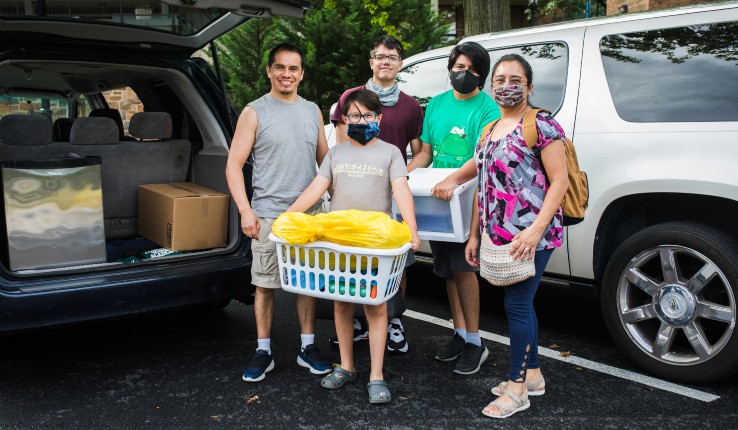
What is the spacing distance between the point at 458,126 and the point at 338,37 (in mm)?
7734

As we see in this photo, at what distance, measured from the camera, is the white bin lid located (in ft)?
11.6

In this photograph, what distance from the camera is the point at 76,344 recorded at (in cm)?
446

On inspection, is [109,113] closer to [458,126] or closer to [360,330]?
[360,330]

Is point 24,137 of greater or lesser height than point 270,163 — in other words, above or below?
above

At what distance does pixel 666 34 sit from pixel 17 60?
3.45m

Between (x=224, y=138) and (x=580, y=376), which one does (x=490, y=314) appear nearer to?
(x=580, y=376)

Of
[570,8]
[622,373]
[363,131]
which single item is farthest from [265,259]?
[570,8]

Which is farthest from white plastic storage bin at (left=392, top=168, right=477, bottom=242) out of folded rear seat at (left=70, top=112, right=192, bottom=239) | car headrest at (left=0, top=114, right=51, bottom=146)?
car headrest at (left=0, top=114, right=51, bottom=146)

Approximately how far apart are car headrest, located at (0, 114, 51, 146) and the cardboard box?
2.31 ft

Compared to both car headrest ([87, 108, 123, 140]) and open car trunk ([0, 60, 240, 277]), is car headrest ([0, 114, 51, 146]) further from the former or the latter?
car headrest ([87, 108, 123, 140])

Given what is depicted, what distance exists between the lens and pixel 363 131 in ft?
11.4

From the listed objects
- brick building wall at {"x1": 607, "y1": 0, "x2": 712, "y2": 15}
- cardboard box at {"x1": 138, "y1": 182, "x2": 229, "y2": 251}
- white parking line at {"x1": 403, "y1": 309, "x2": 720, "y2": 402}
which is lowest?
white parking line at {"x1": 403, "y1": 309, "x2": 720, "y2": 402}

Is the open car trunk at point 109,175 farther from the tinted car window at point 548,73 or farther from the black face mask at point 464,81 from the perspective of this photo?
the tinted car window at point 548,73

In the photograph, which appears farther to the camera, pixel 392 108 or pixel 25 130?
pixel 25 130
